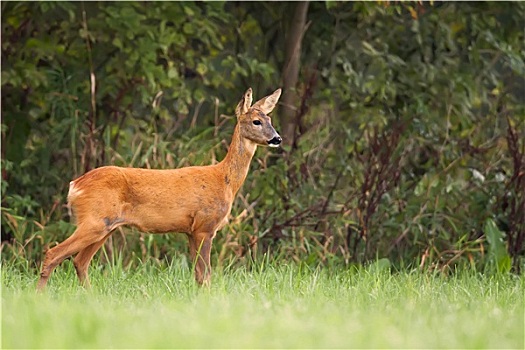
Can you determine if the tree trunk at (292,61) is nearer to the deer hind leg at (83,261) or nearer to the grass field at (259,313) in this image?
the grass field at (259,313)

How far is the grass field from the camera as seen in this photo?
16.7 ft

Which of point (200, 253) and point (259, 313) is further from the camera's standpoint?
point (200, 253)

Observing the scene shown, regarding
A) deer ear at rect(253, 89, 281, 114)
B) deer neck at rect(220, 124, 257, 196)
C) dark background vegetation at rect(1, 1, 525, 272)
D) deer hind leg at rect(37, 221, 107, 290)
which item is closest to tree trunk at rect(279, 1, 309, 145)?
dark background vegetation at rect(1, 1, 525, 272)

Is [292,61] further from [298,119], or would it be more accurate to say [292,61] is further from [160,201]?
[160,201]

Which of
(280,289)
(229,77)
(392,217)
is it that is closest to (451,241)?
(392,217)

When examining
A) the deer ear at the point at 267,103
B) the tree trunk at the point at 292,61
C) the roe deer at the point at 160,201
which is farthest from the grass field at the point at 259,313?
the tree trunk at the point at 292,61

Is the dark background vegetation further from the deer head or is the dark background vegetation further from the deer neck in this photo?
the deer head

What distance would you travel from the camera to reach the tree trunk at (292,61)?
12.1 meters

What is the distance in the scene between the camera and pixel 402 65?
12.1 meters

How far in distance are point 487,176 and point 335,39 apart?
2303mm

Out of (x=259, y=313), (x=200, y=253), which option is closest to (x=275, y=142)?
(x=200, y=253)

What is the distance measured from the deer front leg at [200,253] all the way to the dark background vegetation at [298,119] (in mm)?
2007

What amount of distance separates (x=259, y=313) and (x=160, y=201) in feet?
5.97

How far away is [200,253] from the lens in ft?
24.9
